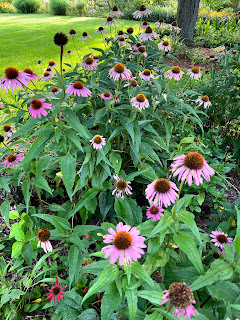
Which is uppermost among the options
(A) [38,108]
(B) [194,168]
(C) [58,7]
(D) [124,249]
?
(C) [58,7]

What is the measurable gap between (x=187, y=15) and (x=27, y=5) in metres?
10.5

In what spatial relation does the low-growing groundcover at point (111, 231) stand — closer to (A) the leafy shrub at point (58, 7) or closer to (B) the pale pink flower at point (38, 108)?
(B) the pale pink flower at point (38, 108)

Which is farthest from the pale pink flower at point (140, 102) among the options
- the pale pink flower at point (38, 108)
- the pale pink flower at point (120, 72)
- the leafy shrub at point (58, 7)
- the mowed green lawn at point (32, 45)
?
the leafy shrub at point (58, 7)

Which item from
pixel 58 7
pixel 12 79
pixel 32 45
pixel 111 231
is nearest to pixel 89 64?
pixel 12 79

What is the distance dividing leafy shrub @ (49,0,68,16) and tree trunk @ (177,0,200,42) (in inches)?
319

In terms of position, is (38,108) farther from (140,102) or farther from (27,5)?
(27,5)

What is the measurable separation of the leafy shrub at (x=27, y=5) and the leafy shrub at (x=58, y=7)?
1.49 meters

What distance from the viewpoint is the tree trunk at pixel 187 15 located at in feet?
19.3

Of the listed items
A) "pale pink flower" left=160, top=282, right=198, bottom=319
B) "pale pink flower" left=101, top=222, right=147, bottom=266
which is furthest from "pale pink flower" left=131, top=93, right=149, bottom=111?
"pale pink flower" left=160, top=282, right=198, bottom=319

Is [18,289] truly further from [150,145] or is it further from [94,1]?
[94,1]

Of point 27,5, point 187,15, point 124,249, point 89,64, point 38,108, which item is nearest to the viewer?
point 124,249

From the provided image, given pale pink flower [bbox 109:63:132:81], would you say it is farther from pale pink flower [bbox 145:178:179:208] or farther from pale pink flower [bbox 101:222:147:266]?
pale pink flower [bbox 101:222:147:266]

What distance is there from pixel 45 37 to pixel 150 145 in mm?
6779

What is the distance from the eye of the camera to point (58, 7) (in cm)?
1212
